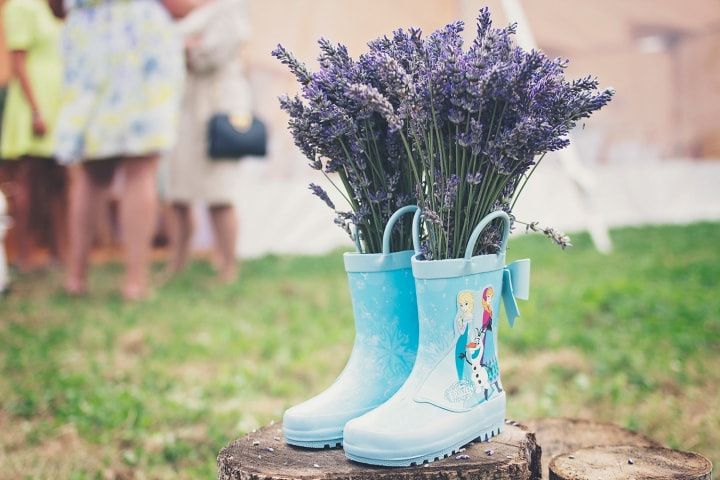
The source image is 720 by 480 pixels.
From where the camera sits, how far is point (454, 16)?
233 inches

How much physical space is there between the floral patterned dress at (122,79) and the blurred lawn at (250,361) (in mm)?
716

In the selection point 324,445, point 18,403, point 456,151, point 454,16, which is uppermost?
point 454,16

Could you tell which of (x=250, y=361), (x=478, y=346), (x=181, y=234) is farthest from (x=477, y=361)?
(x=181, y=234)

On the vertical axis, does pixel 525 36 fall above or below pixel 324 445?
above

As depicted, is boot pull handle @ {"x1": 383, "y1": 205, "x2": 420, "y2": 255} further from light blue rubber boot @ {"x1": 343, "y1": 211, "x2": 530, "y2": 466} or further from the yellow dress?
the yellow dress

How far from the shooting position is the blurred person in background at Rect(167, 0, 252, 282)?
3.74 meters

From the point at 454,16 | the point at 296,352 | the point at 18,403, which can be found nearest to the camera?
the point at 18,403

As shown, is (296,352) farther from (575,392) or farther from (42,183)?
(42,183)

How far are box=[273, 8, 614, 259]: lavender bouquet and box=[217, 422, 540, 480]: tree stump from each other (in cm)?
27

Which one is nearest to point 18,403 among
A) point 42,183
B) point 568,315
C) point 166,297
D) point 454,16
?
point 166,297

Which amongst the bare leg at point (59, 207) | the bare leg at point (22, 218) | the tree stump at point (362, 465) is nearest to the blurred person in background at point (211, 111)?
the bare leg at point (59, 207)

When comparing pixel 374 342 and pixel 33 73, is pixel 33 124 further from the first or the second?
pixel 374 342

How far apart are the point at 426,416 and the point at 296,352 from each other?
1814 millimetres

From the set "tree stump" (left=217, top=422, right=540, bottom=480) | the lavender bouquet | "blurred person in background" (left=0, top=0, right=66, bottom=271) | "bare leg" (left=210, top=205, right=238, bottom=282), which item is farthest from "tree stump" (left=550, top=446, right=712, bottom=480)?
"blurred person in background" (left=0, top=0, right=66, bottom=271)
